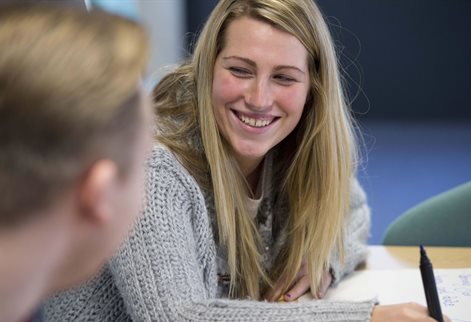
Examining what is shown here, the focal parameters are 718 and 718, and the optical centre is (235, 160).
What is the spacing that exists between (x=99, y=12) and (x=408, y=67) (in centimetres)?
488

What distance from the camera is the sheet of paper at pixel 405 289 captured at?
1.41 meters

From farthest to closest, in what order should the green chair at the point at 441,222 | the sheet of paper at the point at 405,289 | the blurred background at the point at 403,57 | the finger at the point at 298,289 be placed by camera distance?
1. the blurred background at the point at 403,57
2. the green chair at the point at 441,222
3. the finger at the point at 298,289
4. the sheet of paper at the point at 405,289

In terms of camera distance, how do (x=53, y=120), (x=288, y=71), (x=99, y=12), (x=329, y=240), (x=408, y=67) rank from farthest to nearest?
(x=408, y=67) → (x=329, y=240) → (x=288, y=71) → (x=99, y=12) → (x=53, y=120)

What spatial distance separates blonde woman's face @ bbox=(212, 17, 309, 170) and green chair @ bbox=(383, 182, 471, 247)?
57 centimetres

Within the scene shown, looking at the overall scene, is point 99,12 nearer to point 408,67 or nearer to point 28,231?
point 28,231

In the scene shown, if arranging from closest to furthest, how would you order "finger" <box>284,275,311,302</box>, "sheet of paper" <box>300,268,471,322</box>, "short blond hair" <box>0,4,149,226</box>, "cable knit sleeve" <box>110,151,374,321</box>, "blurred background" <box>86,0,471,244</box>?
1. "short blond hair" <box>0,4,149,226</box>
2. "cable knit sleeve" <box>110,151,374,321</box>
3. "sheet of paper" <box>300,268,471,322</box>
4. "finger" <box>284,275,311,302</box>
5. "blurred background" <box>86,0,471,244</box>

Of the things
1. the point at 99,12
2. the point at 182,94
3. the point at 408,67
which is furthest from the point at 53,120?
the point at 408,67

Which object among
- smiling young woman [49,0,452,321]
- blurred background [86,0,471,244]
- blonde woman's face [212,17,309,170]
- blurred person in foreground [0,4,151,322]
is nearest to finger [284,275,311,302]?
smiling young woman [49,0,452,321]

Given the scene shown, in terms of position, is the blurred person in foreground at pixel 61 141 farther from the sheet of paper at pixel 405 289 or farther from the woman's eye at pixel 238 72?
the sheet of paper at pixel 405 289

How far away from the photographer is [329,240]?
1601mm

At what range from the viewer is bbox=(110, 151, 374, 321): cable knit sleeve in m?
1.19

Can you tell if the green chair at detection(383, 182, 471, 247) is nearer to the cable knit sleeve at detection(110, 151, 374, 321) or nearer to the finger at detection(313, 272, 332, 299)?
the finger at detection(313, 272, 332, 299)

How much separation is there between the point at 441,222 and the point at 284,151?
505 millimetres

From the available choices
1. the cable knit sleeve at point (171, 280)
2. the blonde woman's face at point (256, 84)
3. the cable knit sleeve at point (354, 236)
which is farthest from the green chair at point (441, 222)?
the cable knit sleeve at point (171, 280)
